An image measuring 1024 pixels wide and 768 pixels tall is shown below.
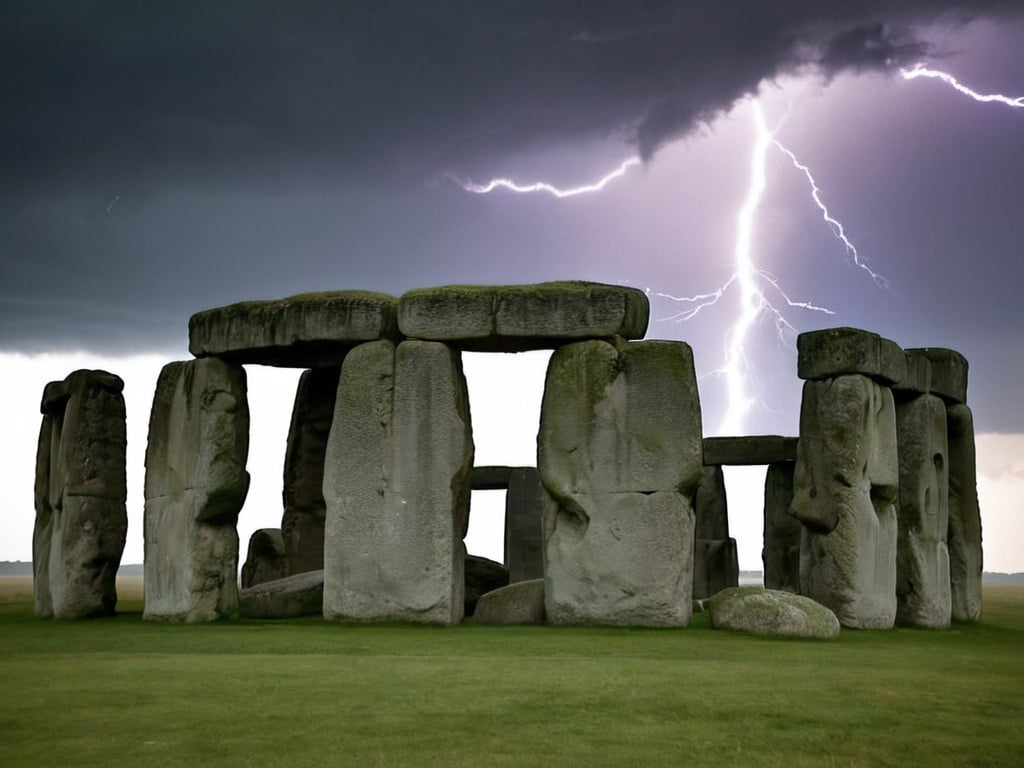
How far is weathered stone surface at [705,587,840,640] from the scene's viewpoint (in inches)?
502

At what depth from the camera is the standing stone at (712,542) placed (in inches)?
914

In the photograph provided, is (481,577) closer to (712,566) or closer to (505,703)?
(712,566)

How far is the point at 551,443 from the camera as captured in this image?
47.0ft

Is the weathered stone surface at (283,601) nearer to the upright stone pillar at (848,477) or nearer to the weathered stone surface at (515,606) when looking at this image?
the weathered stone surface at (515,606)

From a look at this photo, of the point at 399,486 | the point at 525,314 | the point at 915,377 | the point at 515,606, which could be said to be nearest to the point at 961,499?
the point at 915,377

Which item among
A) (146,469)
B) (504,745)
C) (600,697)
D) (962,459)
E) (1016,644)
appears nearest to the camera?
(504,745)

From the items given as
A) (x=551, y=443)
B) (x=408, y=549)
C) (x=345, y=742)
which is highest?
(x=551, y=443)

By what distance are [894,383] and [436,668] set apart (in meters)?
8.21

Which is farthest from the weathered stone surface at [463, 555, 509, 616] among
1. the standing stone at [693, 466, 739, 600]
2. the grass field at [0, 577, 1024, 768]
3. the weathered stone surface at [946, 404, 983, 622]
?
the standing stone at [693, 466, 739, 600]

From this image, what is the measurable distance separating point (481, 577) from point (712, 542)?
7.47 m

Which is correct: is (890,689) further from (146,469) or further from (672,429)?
(146,469)

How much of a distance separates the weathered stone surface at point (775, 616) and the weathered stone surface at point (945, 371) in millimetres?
5597

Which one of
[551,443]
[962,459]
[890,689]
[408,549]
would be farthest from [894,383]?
[890,689]

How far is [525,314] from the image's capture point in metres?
14.3
